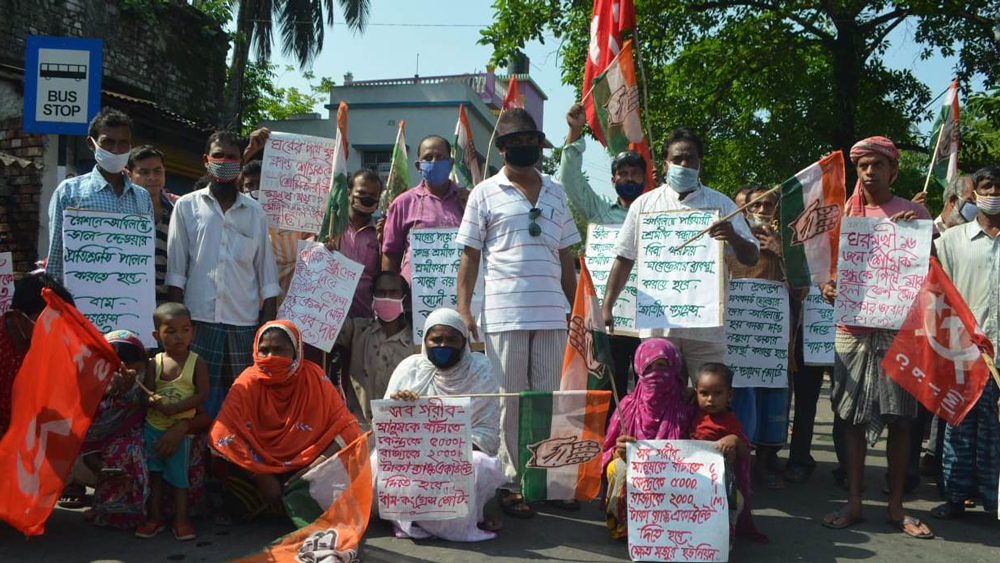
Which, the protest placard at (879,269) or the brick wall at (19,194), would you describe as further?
the brick wall at (19,194)

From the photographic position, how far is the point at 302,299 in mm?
6145

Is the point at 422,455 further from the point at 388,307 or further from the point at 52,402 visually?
the point at 52,402

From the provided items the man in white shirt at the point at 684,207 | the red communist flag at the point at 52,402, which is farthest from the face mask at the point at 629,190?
the red communist flag at the point at 52,402

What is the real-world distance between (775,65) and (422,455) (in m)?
12.3

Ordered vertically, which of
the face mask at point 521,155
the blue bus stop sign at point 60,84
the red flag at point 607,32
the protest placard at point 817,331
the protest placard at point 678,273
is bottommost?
the protest placard at point 817,331

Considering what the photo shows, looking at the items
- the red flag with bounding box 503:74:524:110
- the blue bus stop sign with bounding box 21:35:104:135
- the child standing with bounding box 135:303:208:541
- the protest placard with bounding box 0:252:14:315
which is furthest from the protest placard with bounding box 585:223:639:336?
the blue bus stop sign with bounding box 21:35:104:135

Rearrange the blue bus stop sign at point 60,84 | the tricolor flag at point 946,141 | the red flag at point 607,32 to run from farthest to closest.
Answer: the red flag at point 607,32, the tricolor flag at point 946,141, the blue bus stop sign at point 60,84

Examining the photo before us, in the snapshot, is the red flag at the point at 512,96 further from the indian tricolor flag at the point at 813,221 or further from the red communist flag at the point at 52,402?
the red communist flag at the point at 52,402

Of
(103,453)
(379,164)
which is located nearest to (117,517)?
(103,453)

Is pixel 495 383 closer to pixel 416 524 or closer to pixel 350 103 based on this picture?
pixel 416 524

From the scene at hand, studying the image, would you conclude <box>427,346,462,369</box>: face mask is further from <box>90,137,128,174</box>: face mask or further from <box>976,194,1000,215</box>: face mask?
<box>976,194,1000,215</box>: face mask

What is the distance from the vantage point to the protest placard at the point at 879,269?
5402 millimetres

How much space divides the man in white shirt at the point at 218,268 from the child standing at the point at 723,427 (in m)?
2.69

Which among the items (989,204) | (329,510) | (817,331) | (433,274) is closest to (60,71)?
(433,274)
